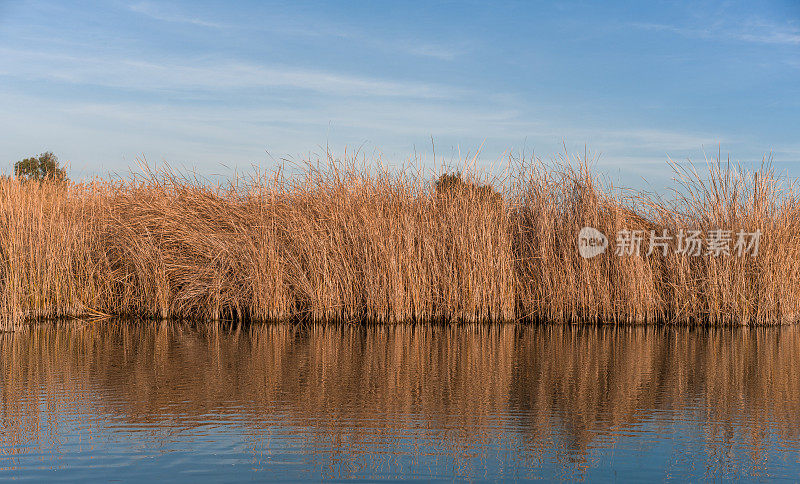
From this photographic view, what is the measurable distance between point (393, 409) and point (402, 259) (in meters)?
5.11

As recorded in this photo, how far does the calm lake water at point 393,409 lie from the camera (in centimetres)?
361

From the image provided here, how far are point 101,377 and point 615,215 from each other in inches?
294

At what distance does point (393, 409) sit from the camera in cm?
472

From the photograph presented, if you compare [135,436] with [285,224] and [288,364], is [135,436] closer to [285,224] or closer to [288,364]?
[288,364]

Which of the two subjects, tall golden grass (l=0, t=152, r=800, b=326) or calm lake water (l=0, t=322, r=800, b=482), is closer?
calm lake water (l=0, t=322, r=800, b=482)

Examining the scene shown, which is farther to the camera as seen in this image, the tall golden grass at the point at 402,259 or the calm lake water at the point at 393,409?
the tall golden grass at the point at 402,259

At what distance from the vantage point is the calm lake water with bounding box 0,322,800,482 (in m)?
3.61

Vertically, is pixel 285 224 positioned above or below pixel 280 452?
above

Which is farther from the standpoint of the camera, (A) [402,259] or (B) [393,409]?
(A) [402,259]

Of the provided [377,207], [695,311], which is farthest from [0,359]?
[695,311]

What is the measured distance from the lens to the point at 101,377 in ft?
19.0

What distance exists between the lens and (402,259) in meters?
9.76

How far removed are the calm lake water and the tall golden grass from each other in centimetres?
186

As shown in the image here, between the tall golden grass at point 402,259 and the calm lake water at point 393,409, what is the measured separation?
1860 millimetres
